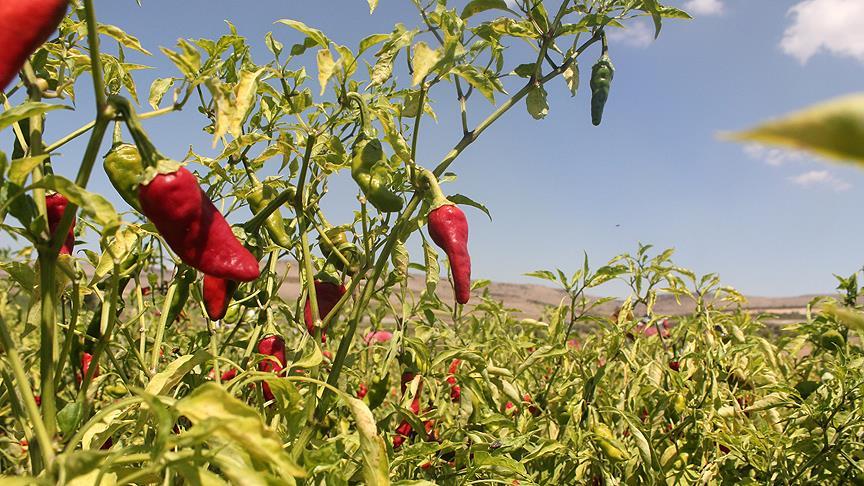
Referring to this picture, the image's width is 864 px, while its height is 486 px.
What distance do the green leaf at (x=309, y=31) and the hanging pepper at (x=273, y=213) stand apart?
0.26 meters

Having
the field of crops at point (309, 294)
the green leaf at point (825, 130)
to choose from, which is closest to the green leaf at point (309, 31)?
the field of crops at point (309, 294)

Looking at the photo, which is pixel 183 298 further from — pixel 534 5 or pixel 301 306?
pixel 534 5

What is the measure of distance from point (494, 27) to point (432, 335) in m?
0.84

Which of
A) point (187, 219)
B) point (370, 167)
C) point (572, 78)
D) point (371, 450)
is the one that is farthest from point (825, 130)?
point (572, 78)

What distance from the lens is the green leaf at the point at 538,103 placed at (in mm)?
1159

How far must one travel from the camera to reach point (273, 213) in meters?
1.15

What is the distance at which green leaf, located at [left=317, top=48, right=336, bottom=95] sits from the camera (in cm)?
96

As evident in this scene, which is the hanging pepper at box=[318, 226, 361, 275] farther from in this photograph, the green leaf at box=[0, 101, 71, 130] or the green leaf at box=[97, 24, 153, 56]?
the green leaf at box=[0, 101, 71, 130]

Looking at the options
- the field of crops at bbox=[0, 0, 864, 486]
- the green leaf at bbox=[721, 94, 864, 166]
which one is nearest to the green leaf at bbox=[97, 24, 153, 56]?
the field of crops at bbox=[0, 0, 864, 486]

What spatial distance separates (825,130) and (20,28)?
27.4 inches

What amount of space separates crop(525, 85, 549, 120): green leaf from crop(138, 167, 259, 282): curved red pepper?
548mm

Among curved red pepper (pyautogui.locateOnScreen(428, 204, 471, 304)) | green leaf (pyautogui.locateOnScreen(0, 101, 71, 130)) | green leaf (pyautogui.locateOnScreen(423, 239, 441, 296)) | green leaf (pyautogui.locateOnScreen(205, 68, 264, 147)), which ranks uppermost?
green leaf (pyautogui.locateOnScreen(205, 68, 264, 147))

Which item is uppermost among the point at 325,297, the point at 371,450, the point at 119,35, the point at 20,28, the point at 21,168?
the point at 119,35

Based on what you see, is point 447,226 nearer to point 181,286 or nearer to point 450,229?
point 450,229
